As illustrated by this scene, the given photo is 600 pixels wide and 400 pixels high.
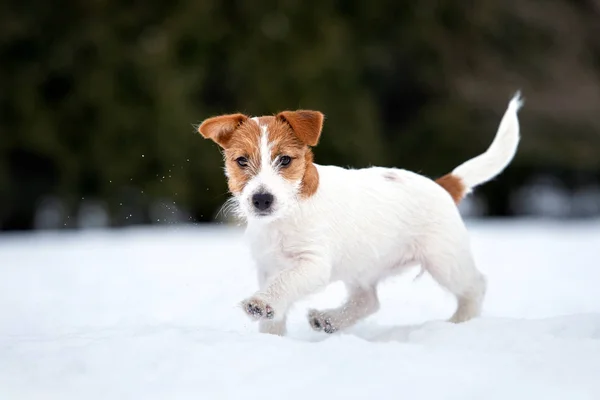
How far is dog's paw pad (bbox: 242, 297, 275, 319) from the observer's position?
4040mm

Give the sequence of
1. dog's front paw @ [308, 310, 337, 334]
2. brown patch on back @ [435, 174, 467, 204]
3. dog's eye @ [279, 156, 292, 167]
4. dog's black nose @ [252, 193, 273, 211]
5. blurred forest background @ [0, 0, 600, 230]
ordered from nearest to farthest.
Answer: dog's black nose @ [252, 193, 273, 211]
dog's eye @ [279, 156, 292, 167]
dog's front paw @ [308, 310, 337, 334]
brown patch on back @ [435, 174, 467, 204]
blurred forest background @ [0, 0, 600, 230]

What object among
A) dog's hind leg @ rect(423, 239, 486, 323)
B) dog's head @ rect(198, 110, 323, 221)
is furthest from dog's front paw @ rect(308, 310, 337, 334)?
dog's head @ rect(198, 110, 323, 221)

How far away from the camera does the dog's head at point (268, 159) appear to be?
430cm

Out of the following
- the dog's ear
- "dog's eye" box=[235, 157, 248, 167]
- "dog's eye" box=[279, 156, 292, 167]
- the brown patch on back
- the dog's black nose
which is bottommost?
the brown patch on back

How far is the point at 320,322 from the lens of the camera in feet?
16.1

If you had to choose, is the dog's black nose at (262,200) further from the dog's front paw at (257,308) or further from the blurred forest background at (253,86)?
the blurred forest background at (253,86)

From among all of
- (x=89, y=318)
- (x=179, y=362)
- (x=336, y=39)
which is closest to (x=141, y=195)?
(x=336, y=39)

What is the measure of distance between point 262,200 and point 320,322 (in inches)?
39.3

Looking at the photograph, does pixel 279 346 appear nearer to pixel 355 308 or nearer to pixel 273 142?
pixel 273 142

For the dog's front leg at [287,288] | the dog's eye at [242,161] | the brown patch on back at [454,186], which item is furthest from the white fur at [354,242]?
the brown patch on back at [454,186]

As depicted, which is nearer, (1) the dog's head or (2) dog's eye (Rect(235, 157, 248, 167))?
(1) the dog's head

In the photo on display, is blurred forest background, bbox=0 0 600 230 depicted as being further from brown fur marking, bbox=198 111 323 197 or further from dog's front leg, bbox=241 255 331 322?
dog's front leg, bbox=241 255 331 322

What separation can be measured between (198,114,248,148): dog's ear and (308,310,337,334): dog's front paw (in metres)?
1.11

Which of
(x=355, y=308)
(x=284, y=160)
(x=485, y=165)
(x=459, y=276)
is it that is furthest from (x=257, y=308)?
(x=485, y=165)
